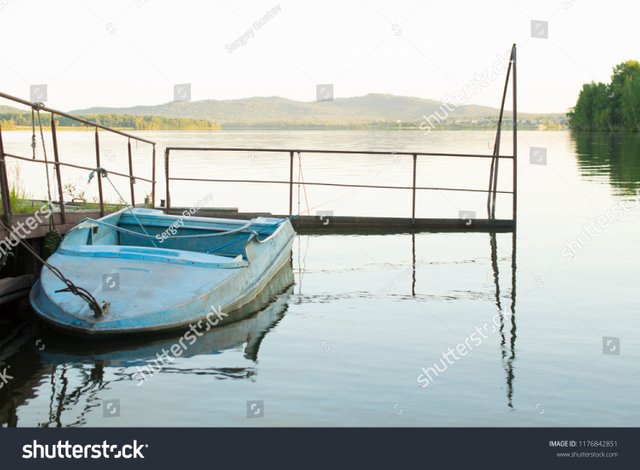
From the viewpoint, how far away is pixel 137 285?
9383 millimetres

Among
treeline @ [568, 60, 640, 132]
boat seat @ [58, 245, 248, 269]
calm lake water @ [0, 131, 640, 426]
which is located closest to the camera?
calm lake water @ [0, 131, 640, 426]

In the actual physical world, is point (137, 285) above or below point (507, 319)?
above

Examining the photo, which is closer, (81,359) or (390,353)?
(81,359)

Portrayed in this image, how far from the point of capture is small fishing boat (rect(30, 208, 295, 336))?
8938 mm

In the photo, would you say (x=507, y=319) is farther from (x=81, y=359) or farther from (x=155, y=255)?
(x=81, y=359)

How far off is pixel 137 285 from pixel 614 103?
121 meters

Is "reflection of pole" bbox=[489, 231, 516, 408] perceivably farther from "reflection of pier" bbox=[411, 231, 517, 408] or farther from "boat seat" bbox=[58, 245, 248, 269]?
"boat seat" bbox=[58, 245, 248, 269]

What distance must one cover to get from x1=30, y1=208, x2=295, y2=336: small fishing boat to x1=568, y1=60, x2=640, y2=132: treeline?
10084cm

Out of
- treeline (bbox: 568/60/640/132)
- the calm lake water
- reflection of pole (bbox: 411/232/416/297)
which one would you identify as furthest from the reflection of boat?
treeline (bbox: 568/60/640/132)

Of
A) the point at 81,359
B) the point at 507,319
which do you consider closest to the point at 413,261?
the point at 507,319

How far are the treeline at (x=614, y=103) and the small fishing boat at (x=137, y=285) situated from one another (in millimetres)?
100842

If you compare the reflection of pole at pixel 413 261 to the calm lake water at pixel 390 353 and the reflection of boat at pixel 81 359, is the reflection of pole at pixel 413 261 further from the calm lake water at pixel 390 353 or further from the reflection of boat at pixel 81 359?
the reflection of boat at pixel 81 359

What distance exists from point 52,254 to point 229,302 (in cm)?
214
